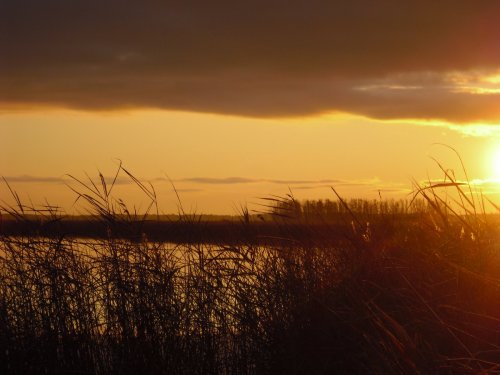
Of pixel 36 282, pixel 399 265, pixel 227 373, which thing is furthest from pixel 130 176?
pixel 399 265

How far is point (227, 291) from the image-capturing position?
21.8 ft

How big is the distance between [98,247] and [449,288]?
9.95 ft

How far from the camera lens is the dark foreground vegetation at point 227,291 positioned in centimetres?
576

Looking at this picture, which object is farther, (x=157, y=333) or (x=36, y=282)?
(x=36, y=282)

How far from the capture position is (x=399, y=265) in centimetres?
612

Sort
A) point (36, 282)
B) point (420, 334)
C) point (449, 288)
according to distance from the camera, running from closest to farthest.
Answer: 1. point (420, 334)
2. point (449, 288)
3. point (36, 282)

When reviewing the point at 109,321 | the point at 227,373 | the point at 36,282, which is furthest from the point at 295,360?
the point at 36,282

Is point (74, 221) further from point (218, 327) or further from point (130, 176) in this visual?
point (218, 327)

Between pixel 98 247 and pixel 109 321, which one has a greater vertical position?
pixel 98 247

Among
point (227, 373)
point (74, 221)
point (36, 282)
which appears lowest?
point (227, 373)

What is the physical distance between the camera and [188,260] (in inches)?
263

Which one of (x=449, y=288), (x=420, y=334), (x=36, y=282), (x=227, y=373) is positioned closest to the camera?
(x=420, y=334)

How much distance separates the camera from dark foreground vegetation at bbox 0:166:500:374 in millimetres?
5758

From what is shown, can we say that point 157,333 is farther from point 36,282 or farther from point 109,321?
point 36,282
